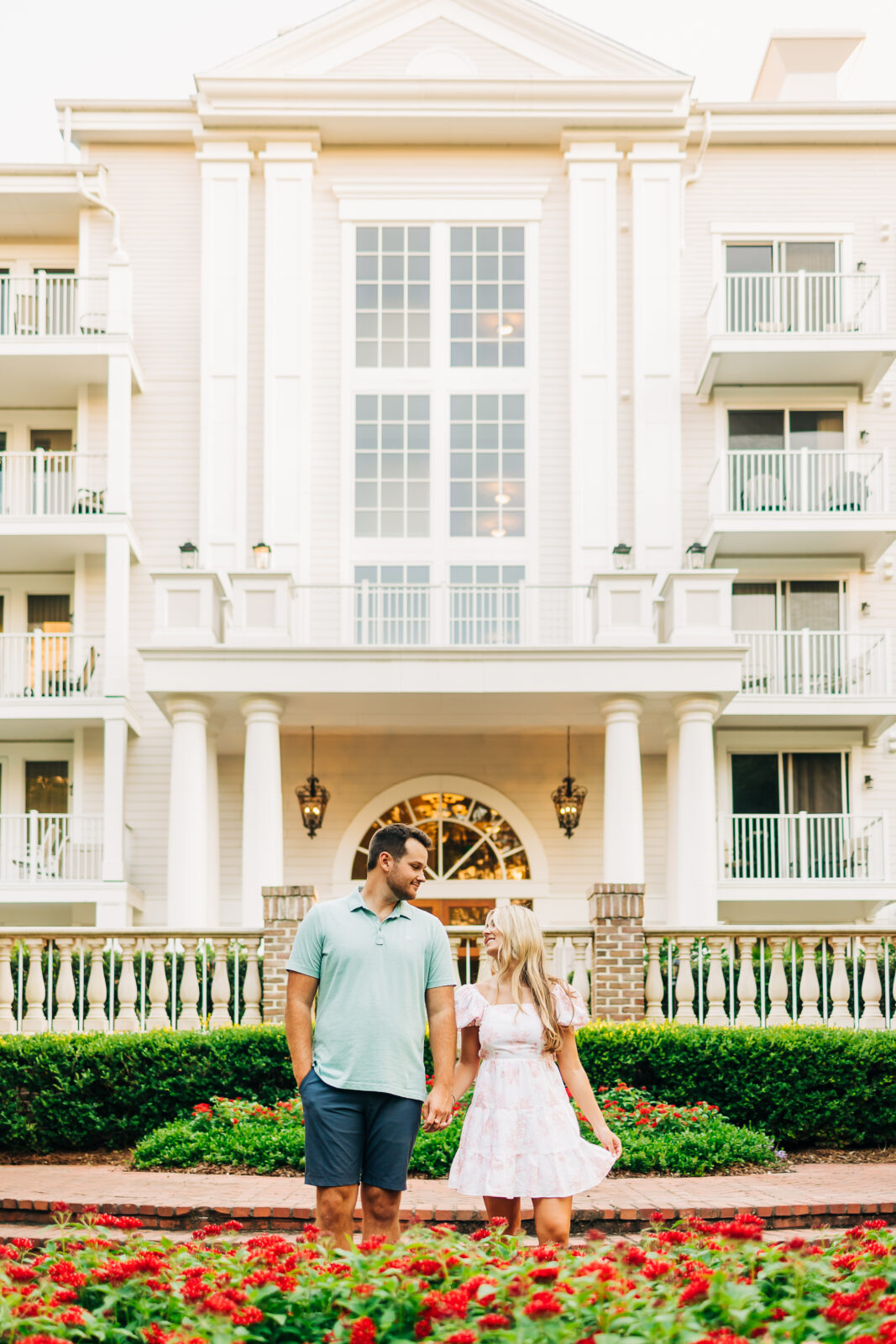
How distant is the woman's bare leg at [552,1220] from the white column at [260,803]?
1155 centimetres

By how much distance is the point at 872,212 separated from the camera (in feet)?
75.2

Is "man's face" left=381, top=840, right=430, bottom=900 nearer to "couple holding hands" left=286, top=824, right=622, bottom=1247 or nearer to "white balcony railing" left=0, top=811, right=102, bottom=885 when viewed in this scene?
"couple holding hands" left=286, top=824, right=622, bottom=1247

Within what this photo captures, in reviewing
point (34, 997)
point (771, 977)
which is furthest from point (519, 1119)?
point (34, 997)

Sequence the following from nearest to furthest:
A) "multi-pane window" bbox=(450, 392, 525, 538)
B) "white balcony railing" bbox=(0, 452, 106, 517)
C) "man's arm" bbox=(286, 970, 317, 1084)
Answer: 1. "man's arm" bbox=(286, 970, 317, 1084)
2. "white balcony railing" bbox=(0, 452, 106, 517)
3. "multi-pane window" bbox=(450, 392, 525, 538)

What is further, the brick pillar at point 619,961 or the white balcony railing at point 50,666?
the white balcony railing at point 50,666

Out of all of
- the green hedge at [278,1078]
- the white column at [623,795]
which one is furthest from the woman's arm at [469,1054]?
the white column at [623,795]

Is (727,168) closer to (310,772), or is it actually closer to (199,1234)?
(310,772)

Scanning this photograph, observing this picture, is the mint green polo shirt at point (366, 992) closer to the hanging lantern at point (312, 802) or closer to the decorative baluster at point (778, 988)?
the decorative baluster at point (778, 988)

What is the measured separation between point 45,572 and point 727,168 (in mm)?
12058

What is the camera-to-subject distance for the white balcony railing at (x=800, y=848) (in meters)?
20.9

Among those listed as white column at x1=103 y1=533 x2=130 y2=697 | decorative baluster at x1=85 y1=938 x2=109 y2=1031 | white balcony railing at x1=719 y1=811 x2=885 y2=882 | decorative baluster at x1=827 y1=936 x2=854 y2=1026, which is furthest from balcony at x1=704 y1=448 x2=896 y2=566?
decorative baluster at x1=85 y1=938 x2=109 y2=1031

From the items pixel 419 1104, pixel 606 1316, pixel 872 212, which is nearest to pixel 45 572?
pixel 872 212

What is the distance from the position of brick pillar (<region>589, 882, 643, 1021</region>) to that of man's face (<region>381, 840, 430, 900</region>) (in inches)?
280

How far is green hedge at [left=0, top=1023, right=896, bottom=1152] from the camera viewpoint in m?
11.1
